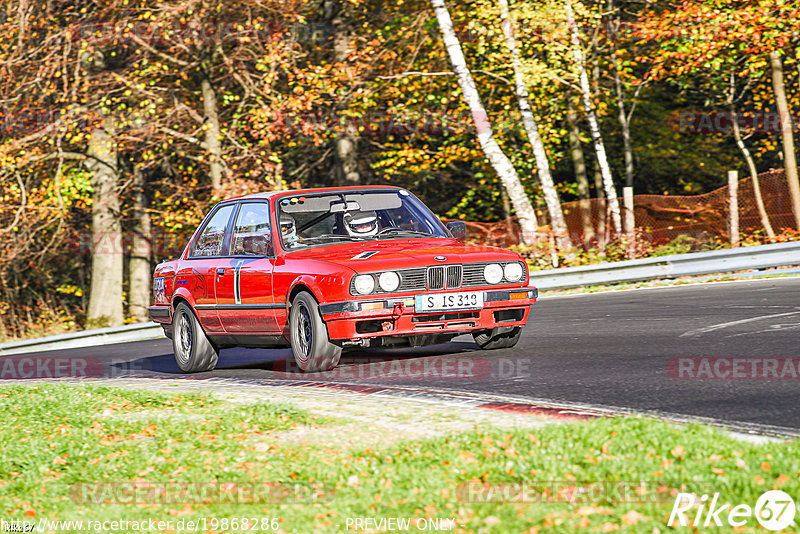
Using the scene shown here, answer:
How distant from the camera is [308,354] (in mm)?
9188

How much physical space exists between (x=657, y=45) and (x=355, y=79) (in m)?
7.66

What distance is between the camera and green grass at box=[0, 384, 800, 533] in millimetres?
4449

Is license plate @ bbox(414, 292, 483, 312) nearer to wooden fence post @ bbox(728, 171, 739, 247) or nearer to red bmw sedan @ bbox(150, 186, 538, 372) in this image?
red bmw sedan @ bbox(150, 186, 538, 372)

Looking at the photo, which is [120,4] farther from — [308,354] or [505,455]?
[505,455]

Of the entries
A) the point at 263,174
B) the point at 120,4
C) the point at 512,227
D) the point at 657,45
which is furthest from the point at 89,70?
the point at 657,45

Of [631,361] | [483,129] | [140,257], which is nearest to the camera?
[631,361]

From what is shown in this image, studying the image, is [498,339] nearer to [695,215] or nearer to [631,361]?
[631,361]

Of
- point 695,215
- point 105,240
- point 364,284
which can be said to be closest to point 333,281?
point 364,284

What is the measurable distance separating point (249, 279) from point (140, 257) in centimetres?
2058

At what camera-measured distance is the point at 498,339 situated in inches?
395

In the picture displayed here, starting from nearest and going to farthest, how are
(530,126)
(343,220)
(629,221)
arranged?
(343,220)
(629,221)
(530,126)

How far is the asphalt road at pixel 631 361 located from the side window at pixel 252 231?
1.18 metres

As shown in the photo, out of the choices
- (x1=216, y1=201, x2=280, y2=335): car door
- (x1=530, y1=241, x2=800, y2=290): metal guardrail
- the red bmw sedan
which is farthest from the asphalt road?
(x1=530, y1=241, x2=800, y2=290): metal guardrail

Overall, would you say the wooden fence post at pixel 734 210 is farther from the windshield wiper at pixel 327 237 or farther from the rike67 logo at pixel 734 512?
the rike67 logo at pixel 734 512
